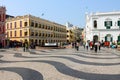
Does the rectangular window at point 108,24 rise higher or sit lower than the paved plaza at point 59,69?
higher

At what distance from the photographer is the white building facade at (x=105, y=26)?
56372 mm

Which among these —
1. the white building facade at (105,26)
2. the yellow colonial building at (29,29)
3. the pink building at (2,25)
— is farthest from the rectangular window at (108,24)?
the pink building at (2,25)

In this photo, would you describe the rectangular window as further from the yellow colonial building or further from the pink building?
the pink building

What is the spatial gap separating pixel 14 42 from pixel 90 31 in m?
23.6

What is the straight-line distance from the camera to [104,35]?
5725cm

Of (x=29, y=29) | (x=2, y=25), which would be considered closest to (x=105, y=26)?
(x=29, y=29)

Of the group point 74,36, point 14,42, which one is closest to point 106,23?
point 14,42

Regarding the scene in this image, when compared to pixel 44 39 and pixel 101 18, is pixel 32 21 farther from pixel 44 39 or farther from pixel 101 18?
pixel 101 18

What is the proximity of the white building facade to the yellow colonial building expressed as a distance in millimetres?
18832

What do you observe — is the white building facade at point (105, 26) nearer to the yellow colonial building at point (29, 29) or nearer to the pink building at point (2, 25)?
the yellow colonial building at point (29, 29)

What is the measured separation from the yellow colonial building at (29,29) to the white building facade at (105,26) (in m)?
18.8

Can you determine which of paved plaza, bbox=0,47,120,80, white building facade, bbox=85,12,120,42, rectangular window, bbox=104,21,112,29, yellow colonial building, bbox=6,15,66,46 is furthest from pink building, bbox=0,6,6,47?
paved plaza, bbox=0,47,120,80

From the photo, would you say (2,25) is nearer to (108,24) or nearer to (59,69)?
(108,24)

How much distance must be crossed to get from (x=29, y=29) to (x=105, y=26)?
2283 cm
